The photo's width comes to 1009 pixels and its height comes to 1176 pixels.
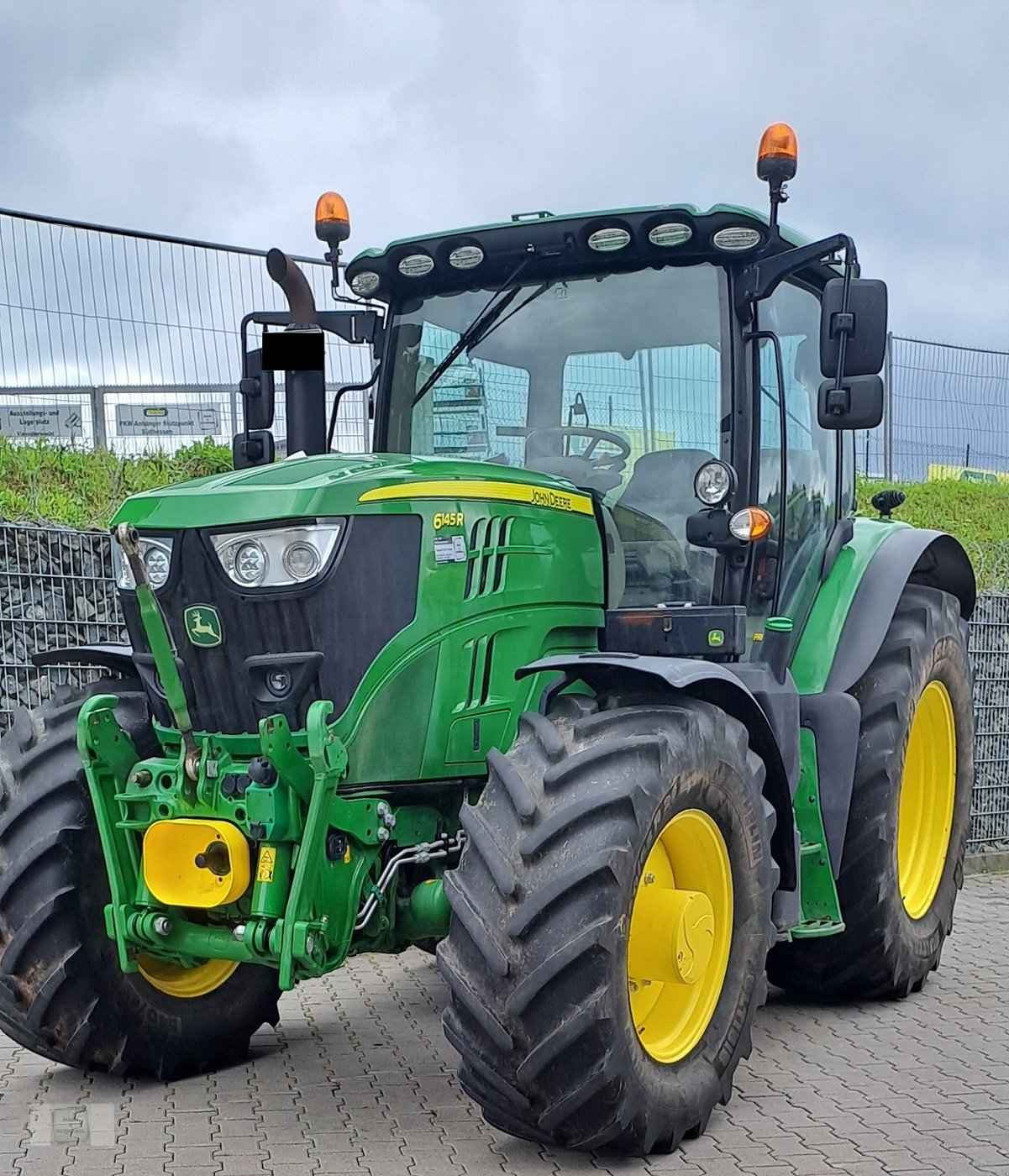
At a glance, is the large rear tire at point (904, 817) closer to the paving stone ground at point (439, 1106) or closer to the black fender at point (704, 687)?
the paving stone ground at point (439, 1106)

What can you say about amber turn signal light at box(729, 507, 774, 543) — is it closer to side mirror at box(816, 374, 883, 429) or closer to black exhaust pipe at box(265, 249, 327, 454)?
side mirror at box(816, 374, 883, 429)

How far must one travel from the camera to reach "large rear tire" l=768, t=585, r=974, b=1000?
5.63 m

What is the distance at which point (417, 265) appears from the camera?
5.40 m

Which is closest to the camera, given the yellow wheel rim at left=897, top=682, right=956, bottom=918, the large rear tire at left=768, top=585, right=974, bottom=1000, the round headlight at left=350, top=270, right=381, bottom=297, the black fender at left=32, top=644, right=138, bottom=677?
the black fender at left=32, top=644, right=138, bottom=677

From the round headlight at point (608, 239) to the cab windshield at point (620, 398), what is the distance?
0.17 meters

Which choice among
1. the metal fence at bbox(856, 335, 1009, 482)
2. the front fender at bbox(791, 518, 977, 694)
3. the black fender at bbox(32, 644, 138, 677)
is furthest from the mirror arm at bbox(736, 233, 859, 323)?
the metal fence at bbox(856, 335, 1009, 482)

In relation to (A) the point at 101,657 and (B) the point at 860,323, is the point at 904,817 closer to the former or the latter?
(B) the point at 860,323

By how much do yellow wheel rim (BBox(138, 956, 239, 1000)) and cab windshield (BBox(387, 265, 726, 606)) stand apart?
1.75 meters

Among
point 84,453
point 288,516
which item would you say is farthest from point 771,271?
point 84,453

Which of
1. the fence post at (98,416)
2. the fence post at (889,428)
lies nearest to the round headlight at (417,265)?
the fence post at (98,416)

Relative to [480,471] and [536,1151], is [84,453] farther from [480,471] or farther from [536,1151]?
[536,1151]

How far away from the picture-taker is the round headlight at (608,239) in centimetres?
503

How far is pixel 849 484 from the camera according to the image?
20.6ft

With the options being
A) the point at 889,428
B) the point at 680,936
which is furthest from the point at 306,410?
the point at 889,428
